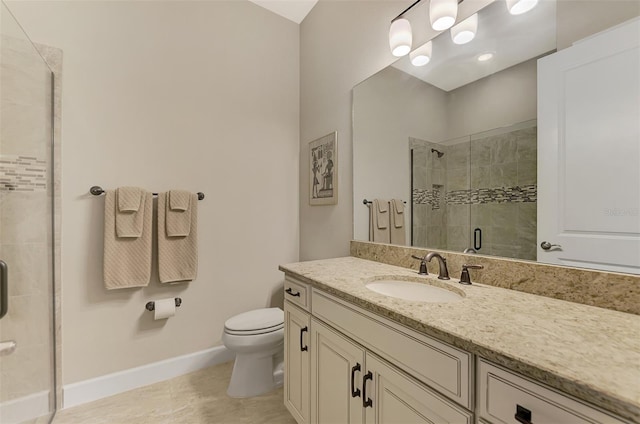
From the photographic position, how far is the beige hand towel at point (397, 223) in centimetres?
158

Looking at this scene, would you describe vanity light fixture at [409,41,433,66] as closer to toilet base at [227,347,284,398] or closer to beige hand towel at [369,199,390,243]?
beige hand towel at [369,199,390,243]

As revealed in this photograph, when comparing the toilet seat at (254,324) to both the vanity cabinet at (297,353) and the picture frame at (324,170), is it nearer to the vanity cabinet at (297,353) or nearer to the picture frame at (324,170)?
the vanity cabinet at (297,353)

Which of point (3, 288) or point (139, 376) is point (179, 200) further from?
point (139, 376)

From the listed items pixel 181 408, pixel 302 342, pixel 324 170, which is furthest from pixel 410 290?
pixel 181 408

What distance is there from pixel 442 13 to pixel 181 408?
2.53 meters

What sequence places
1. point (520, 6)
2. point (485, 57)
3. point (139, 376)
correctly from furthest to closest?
point (139, 376)
point (485, 57)
point (520, 6)

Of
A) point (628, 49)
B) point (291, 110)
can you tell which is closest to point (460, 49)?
point (628, 49)

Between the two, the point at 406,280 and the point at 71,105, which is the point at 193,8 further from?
the point at 406,280

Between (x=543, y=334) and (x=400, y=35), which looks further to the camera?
(x=400, y=35)

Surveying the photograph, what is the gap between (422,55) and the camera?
4.77 ft

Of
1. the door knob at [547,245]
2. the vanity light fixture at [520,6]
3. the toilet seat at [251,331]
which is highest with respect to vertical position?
the vanity light fixture at [520,6]

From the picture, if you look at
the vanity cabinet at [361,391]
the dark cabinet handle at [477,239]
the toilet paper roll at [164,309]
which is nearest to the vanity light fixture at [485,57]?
the dark cabinet handle at [477,239]

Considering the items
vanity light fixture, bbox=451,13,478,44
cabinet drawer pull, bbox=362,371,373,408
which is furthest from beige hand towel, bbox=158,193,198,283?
vanity light fixture, bbox=451,13,478,44

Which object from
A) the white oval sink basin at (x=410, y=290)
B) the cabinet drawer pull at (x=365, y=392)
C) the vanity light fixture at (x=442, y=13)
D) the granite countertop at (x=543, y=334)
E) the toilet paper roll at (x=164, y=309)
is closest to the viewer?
the granite countertop at (x=543, y=334)
